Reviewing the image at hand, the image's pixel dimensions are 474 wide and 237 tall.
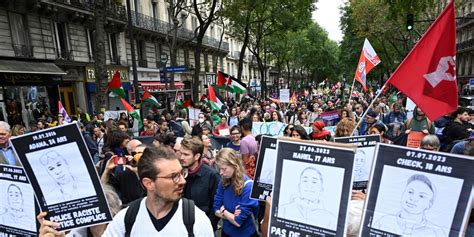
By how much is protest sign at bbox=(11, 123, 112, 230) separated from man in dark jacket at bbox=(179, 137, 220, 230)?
3.93 feet

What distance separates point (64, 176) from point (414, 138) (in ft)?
18.5

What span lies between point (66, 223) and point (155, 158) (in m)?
0.85

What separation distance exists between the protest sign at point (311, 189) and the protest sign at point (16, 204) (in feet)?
5.99

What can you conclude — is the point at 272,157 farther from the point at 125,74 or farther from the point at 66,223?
the point at 125,74

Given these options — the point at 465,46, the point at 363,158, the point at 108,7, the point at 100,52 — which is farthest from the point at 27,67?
the point at 465,46

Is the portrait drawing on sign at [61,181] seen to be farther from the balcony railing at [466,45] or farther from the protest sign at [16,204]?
the balcony railing at [466,45]

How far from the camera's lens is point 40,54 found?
16.5 metres

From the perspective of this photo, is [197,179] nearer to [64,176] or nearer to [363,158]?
[64,176]

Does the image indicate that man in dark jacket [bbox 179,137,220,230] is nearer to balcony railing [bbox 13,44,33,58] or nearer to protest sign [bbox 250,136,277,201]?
protest sign [bbox 250,136,277,201]

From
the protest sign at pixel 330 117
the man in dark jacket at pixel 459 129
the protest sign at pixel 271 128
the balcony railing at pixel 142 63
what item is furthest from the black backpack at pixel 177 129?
the balcony railing at pixel 142 63

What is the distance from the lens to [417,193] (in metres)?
1.82

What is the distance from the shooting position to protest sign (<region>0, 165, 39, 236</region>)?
93.9 inches

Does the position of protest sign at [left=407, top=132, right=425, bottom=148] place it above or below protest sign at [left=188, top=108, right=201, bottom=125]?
above

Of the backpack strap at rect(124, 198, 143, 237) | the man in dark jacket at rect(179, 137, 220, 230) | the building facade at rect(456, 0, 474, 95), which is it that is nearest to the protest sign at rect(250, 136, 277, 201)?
the man in dark jacket at rect(179, 137, 220, 230)
